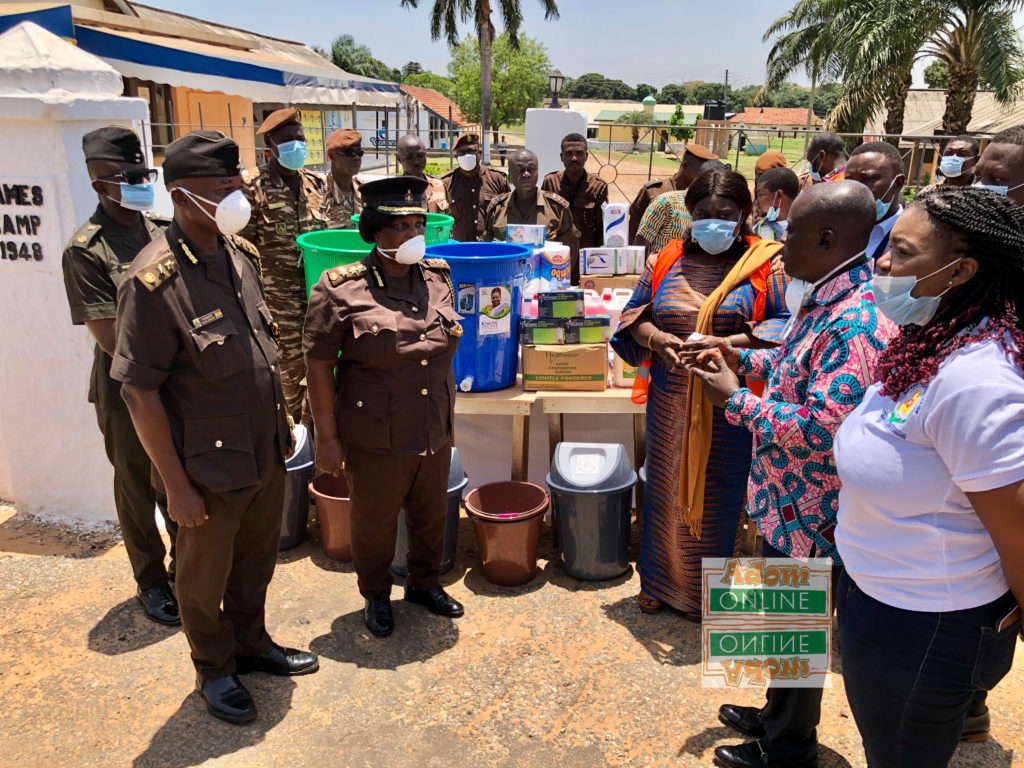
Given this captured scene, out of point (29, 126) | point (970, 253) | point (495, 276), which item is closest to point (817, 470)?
point (970, 253)

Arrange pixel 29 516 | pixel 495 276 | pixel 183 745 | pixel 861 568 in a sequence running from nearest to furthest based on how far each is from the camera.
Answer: pixel 861 568 < pixel 183 745 < pixel 495 276 < pixel 29 516

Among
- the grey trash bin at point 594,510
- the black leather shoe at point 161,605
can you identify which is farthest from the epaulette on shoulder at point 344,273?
Result: the black leather shoe at point 161,605

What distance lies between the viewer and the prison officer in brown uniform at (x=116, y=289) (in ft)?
11.2

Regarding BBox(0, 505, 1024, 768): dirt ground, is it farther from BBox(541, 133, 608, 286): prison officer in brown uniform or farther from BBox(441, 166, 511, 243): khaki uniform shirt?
BBox(441, 166, 511, 243): khaki uniform shirt

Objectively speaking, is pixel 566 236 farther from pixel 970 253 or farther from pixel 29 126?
pixel 970 253

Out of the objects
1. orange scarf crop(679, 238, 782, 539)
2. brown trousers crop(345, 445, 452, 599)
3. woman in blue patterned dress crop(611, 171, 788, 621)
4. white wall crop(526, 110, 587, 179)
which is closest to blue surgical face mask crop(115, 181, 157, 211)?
brown trousers crop(345, 445, 452, 599)

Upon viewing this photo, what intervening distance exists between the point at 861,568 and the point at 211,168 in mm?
2432

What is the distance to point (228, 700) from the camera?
3.10 m

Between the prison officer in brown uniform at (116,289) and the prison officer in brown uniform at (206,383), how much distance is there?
529mm

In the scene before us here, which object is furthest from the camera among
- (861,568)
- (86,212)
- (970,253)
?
(86,212)

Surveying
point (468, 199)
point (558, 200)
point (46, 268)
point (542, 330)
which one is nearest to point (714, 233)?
point (542, 330)

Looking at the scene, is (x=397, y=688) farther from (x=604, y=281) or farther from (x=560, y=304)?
(x=604, y=281)

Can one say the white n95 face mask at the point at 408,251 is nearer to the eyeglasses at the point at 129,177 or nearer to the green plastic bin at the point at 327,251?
the green plastic bin at the point at 327,251

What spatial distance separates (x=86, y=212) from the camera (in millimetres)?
4391
